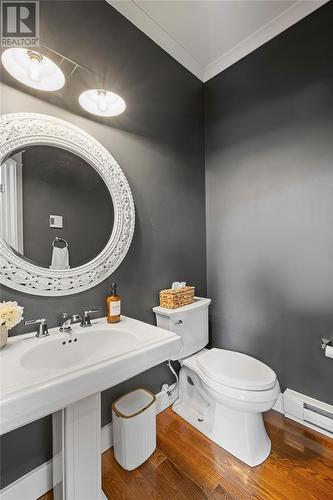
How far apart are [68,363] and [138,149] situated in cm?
131

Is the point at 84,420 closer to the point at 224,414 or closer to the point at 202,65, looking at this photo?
the point at 224,414

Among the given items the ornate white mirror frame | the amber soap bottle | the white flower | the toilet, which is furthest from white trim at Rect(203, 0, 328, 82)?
the white flower

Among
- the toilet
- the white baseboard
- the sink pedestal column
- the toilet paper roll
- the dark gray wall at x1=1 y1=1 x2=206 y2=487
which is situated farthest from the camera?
the toilet paper roll

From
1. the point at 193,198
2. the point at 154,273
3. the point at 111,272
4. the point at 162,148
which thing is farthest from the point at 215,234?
the point at 111,272

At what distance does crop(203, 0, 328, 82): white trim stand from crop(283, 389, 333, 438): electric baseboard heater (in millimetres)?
2514

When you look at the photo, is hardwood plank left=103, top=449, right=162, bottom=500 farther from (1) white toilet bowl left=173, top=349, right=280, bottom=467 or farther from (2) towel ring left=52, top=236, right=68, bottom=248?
(2) towel ring left=52, top=236, right=68, bottom=248

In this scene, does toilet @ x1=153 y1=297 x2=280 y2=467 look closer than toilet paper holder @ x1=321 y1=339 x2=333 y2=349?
Yes

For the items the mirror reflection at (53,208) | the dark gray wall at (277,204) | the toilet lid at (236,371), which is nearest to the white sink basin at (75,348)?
the mirror reflection at (53,208)

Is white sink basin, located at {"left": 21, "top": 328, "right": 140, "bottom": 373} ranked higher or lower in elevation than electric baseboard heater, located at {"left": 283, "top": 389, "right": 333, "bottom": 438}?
higher

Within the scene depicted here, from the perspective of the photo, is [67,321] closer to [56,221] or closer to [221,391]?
[56,221]

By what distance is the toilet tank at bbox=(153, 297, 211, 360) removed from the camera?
145 cm

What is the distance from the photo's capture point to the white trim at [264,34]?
1445 mm

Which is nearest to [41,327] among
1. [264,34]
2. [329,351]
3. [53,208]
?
[53,208]

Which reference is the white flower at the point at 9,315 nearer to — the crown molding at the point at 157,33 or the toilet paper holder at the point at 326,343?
the toilet paper holder at the point at 326,343
